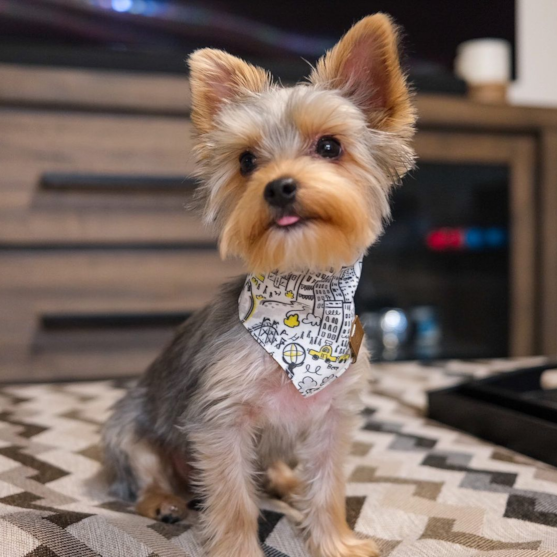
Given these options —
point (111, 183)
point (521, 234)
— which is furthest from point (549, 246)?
point (111, 183)

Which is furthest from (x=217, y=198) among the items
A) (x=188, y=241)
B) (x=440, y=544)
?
(x=188, y=241)

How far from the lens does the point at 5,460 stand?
3.80ft

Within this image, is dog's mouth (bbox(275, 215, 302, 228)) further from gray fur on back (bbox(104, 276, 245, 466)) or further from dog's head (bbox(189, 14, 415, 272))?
gray fur on back (bbox(104, 276, 245, 466))

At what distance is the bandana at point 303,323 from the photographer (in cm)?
90

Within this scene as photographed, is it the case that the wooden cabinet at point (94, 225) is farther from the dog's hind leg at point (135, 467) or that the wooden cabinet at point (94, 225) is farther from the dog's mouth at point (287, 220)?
the dog's mouth at point (287, 220)

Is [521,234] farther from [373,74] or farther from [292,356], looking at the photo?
[292,356]

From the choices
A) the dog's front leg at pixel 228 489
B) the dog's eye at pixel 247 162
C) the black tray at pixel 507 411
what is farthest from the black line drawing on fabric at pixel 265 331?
the black tray at pixel 507 411

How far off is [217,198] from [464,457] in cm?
74

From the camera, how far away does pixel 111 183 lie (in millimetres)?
2090

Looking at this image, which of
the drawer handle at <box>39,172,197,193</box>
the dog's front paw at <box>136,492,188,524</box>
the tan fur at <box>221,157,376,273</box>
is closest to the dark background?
the drawer handle at <box>39,172,197,193</box>

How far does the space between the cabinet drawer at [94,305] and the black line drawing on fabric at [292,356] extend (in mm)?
1226

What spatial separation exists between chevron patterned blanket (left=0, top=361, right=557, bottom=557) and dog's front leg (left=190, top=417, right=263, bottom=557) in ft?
0.14

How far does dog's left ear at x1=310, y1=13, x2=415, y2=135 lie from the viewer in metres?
0.95

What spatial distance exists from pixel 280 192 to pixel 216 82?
30 centimetres
